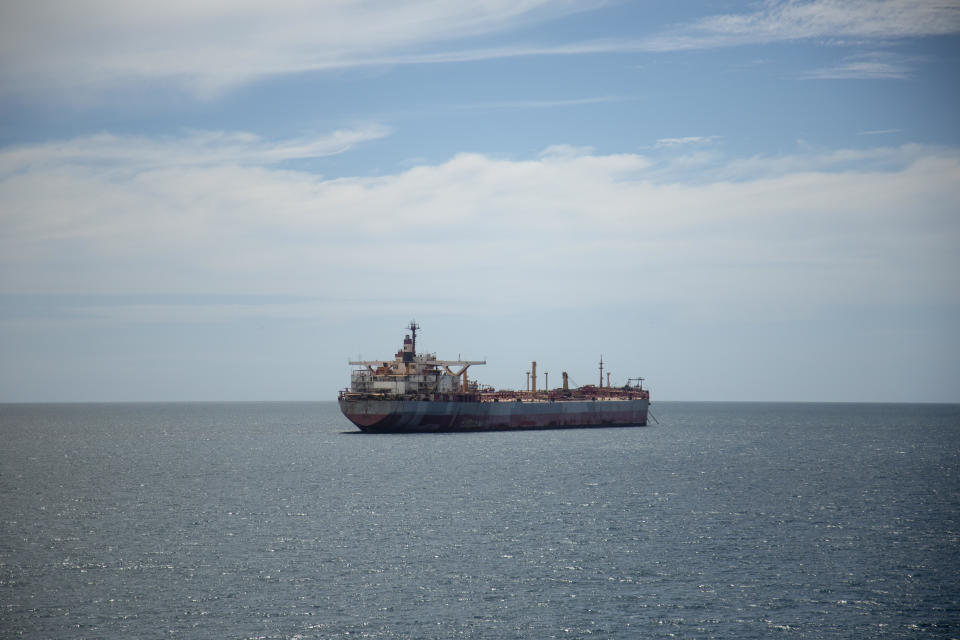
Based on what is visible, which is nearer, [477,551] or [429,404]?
[477,551]

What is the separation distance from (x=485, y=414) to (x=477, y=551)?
75.1 metres

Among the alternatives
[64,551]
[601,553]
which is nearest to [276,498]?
[64,551]

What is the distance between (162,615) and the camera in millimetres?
31219

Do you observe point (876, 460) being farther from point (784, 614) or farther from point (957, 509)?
point (784, 614)

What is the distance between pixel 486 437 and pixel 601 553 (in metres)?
80.7

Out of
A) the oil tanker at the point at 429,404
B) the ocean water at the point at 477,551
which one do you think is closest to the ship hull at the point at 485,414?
the oil tanker at the point at 429,404

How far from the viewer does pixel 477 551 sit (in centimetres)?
4206

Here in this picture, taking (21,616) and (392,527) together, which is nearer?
(21,616)

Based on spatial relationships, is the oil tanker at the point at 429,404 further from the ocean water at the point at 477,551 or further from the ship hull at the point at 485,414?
the ocean water at the point at 477,551

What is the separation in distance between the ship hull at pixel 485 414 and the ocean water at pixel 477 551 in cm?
2042

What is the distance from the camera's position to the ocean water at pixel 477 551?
102ft

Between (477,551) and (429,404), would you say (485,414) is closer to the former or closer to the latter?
(429,404)

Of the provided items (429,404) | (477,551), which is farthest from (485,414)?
(477,551)

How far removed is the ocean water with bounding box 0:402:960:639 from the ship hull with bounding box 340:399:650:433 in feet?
67.0
